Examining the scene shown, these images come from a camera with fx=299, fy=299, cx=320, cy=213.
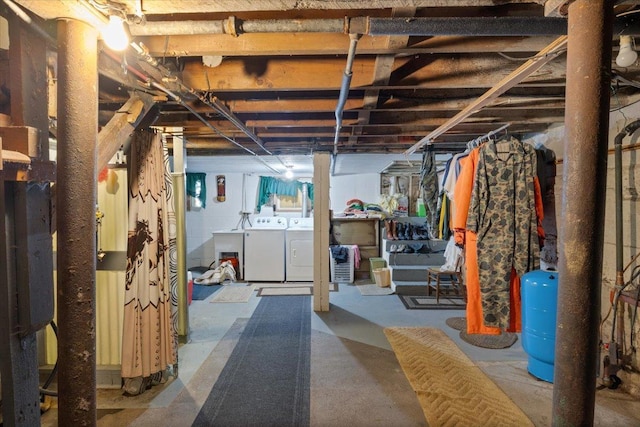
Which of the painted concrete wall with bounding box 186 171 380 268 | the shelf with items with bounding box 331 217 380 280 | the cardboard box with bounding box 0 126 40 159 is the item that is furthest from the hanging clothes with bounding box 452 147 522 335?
the painted concrete wall with bounding box 186 171 380 268

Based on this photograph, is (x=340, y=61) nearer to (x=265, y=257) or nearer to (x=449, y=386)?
(x=449, y=386)

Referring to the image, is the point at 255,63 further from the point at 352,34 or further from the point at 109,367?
the point at 109,367

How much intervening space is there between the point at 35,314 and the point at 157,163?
4.81ft

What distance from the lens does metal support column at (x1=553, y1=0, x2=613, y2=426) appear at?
784mm

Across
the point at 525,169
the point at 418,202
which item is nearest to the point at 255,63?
the point at 525,169

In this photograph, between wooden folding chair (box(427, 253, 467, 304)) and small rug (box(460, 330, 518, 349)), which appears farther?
wooden folding chair (box(427, 253, 467, 304))

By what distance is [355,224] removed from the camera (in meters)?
5.96

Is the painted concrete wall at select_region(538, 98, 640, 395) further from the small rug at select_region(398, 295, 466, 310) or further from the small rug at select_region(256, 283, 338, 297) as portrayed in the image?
the small rug at select_region(256, 283, 338, 297)

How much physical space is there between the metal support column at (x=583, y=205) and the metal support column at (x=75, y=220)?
1.40m

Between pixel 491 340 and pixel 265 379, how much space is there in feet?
7.70

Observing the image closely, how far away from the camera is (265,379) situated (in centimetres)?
245

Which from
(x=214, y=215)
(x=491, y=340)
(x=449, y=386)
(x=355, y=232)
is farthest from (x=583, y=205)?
(x=214, y=215)

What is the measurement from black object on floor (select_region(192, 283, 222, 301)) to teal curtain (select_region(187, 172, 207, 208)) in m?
2.17

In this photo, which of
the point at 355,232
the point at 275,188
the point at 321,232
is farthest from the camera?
the point at 275,188
